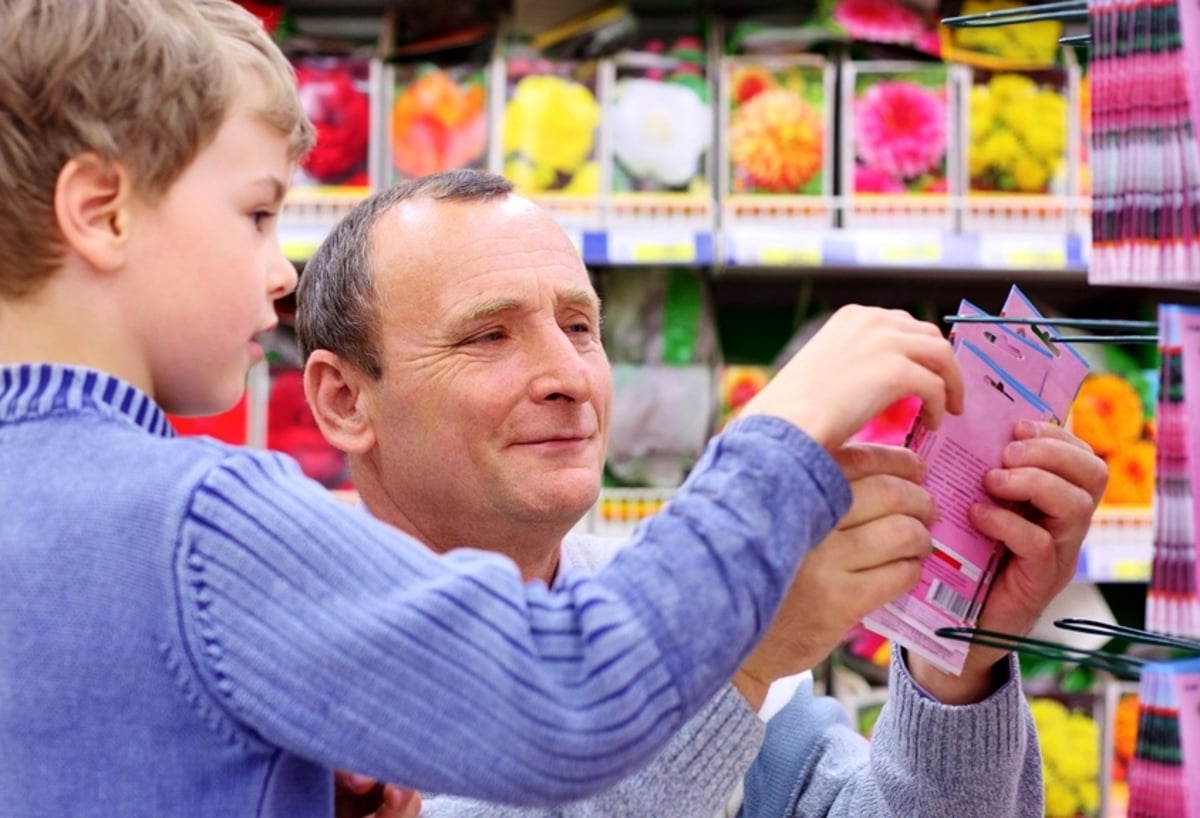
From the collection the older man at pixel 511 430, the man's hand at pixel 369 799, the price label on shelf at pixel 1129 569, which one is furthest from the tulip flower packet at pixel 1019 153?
the man's hand at pixel 369 799

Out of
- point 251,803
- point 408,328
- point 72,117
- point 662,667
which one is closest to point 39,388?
point 72,117

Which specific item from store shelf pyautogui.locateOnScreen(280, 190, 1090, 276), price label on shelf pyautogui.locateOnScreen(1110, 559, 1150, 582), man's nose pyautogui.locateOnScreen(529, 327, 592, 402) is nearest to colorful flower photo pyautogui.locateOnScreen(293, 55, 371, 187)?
store shelf pyautogui.locateOnScreen(280, 190, 1090, 276)

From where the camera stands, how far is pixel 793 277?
322 centimetres

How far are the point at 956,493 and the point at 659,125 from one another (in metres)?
1.73

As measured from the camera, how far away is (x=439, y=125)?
282 cm

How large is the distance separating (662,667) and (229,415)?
2158mm

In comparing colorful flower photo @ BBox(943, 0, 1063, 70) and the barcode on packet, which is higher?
colorful flower photo @ BBox(943, 0, 1063, 70)

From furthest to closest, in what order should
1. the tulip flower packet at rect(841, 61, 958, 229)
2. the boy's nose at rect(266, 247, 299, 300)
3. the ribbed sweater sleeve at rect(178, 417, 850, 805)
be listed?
the tulip flower packet at rect(841, 61, 958, 229)
the boy's nose at rect(266, 247, 299, 300)
the ribbed sweater sleeve at rect(178, 417, 850, 805)

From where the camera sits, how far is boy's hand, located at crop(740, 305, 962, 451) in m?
0.91

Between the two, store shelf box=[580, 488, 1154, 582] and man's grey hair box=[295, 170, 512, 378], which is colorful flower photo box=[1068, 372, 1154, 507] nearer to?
store shelf box=[580, 488, 1154, 582]

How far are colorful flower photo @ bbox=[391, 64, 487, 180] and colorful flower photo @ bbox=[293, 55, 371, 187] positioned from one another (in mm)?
64

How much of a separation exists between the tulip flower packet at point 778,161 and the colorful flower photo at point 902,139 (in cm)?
6

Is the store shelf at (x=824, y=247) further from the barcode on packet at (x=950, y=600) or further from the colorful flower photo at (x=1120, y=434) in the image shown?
the barcode on packet at (x=950, y=600)

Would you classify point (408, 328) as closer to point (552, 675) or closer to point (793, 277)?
point (552, 675)
